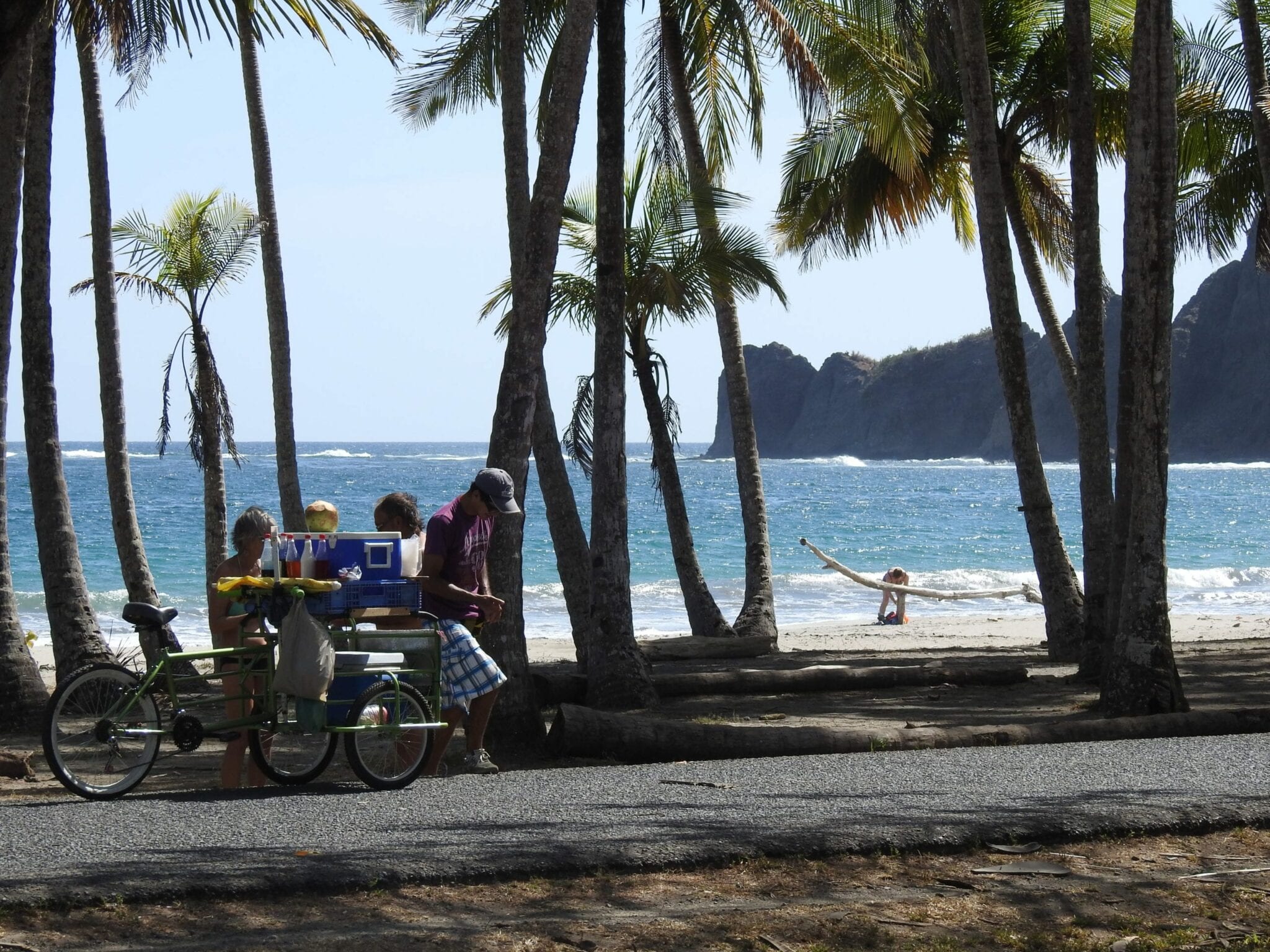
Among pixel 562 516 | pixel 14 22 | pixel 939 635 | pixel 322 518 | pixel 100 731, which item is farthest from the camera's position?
pixel 939 635

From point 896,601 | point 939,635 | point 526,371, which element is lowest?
point 939,635

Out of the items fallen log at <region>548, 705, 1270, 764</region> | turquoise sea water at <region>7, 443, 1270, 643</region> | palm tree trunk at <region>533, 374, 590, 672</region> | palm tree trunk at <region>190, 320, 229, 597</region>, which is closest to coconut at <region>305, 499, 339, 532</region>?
fallen log at <region>548, 705, 1270, 764</region>

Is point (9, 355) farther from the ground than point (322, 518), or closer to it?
farther from the ground

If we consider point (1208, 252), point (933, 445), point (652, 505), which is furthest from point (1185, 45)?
point (933, 445)

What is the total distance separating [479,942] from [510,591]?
12.7ft

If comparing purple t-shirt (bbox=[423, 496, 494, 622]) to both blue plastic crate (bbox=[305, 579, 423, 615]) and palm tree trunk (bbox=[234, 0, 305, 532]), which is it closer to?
blue plastic crate (bbox=[305, 579, 423, 615])

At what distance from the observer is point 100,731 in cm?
563

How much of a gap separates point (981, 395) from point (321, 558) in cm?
13422

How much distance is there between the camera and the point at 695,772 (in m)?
6.50

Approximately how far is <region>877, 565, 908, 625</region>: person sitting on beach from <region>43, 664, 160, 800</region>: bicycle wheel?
17792mm

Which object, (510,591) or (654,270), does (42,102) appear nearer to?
(510,591)

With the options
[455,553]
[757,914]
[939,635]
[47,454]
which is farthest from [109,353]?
[939,635]

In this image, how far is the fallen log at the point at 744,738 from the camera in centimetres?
701

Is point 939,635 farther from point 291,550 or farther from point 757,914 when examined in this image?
point 757,914
